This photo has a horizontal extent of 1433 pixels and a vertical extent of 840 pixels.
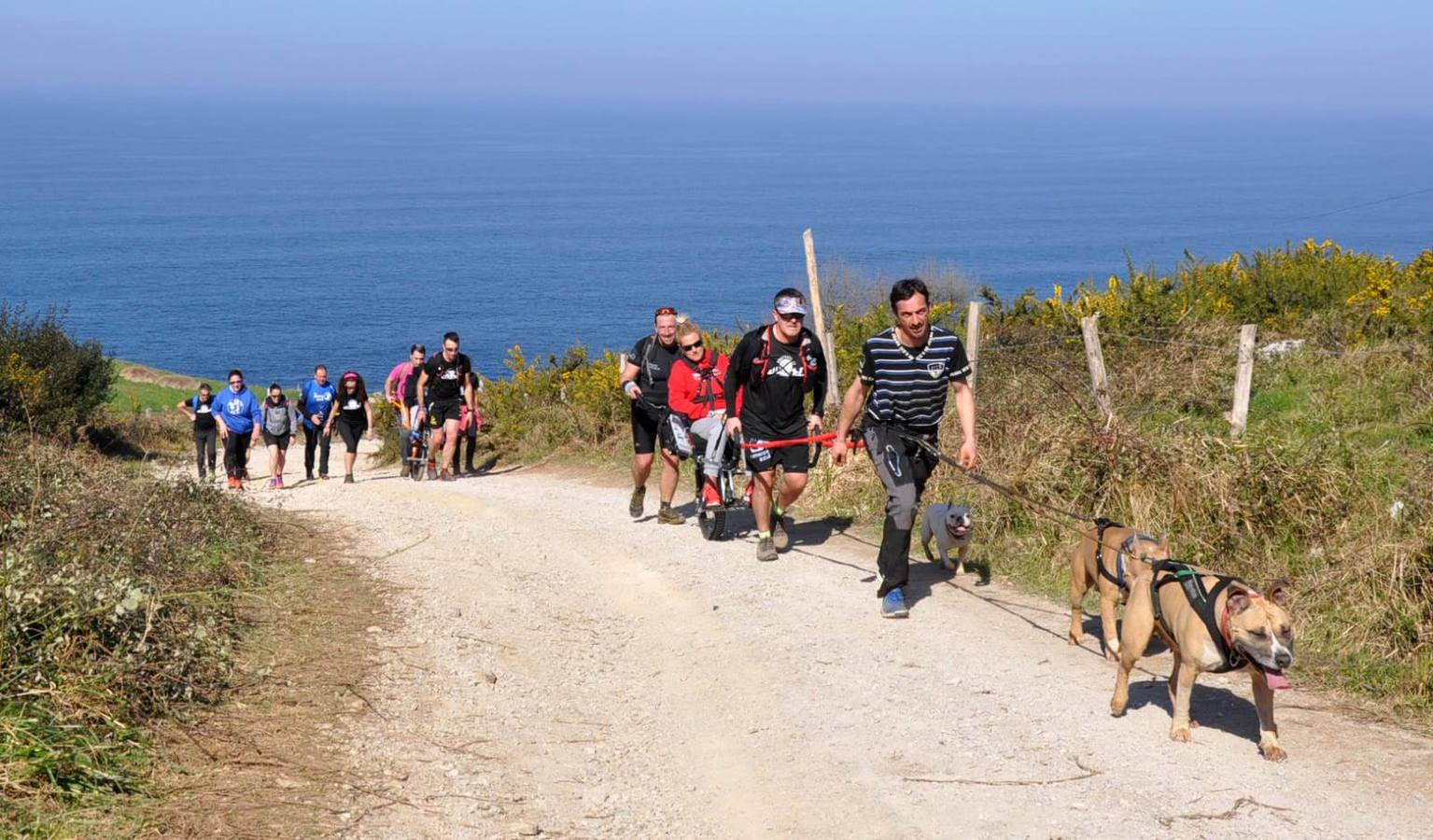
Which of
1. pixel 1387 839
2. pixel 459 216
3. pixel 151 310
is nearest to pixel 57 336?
pixel 1387 839

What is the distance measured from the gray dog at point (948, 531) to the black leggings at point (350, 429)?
36.0 ft

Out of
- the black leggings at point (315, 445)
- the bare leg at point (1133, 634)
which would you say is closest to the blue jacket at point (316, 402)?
the black leggings at point (315, 445)

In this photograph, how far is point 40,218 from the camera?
13388 cm

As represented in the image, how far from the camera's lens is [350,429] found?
19812 millimetres

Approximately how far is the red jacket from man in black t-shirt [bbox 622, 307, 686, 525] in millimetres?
402

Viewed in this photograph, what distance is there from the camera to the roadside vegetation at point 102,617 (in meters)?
5.70

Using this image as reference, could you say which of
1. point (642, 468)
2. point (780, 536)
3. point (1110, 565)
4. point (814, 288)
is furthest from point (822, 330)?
point (1110, 565)

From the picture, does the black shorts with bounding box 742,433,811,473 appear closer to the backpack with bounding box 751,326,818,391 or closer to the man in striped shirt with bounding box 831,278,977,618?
the backpack with bounding box 751,326,818,391

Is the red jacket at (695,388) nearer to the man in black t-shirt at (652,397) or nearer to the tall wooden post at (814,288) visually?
the man in black t-shirt at (652,397)

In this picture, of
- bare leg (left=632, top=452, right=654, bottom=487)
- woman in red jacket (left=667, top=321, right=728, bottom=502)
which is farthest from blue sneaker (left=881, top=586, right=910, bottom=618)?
bare leg (left=632, top=452, right=654, bottom=487)

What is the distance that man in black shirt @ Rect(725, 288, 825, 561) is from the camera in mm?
10719

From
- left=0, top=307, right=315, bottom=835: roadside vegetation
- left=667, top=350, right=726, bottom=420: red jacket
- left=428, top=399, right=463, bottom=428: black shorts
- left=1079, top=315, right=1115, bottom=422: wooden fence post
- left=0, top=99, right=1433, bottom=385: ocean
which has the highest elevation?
left=1079, top=315, right=1115, bottom=422: wooden fence post

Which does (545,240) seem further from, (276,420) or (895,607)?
(895,607)

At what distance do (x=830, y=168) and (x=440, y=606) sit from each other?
632 ft
